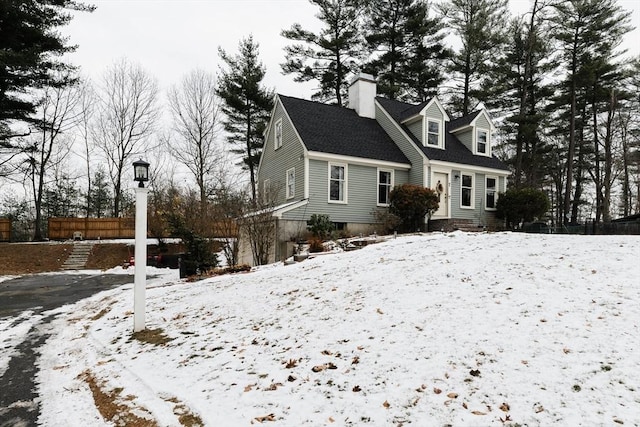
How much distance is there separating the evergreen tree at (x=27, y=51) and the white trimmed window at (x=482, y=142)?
2140 cm

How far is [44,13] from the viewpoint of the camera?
17875 millimetres

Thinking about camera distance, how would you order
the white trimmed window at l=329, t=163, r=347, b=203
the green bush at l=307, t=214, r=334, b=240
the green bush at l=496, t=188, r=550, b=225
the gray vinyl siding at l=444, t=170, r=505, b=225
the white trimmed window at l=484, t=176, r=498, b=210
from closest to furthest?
the green bush at l=307, t=214, r=334, b=240, the white trimmed window at l=329, t=163, r=347, b=203, the green bush at l=496, t=188, r=550, b=225, the gray vinyl siding at l=444, t=170, r=505, b=225, the white trimmed window at l=484, t=176, r=498, b=210

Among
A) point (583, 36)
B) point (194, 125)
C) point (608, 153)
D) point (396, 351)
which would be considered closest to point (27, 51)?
point (194, 125)

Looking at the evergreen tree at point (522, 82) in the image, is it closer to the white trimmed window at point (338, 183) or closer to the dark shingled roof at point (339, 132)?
the dark shingled roof at point (339, 132)

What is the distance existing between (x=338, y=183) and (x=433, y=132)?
6.16m

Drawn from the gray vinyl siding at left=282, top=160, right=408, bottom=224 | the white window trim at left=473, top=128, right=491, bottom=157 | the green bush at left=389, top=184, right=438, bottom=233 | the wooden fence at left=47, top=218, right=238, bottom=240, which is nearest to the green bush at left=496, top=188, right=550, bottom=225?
the white window trim at left=473, top=128, right=491, bottom=157

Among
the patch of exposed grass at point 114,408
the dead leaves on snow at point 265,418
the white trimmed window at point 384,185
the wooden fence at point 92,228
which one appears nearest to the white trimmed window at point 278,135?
the white trimmed window at point 384,185

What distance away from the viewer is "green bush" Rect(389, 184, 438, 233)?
47.7 feet

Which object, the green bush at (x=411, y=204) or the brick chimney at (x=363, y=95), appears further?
the brick chimney at (x=363, y=95)

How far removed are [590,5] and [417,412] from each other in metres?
28.4

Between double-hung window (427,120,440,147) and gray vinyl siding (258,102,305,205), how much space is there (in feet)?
22.4

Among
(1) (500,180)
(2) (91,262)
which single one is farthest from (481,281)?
(2) (91,262)

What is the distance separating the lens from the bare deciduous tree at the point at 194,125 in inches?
987

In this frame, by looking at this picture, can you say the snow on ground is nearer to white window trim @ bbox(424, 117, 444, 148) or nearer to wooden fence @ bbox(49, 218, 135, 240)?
white window trim @ bbox(424, 117, 444, 148)
